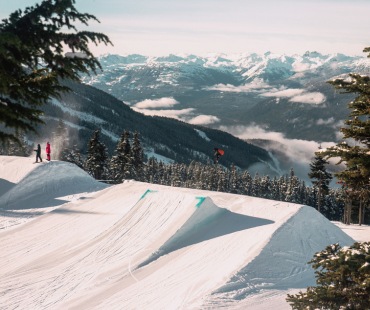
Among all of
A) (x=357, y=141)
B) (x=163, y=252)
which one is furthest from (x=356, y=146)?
(x=163, y=252)

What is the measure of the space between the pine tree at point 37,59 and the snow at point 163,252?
904cm

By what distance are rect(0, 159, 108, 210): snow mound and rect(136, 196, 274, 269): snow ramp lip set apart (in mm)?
14475

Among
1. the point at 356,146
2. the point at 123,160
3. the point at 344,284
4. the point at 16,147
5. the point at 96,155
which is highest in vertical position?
the point at 16,147

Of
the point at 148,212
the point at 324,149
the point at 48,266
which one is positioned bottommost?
the point at 48,266

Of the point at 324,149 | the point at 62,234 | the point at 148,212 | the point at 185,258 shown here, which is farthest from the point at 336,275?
the point at 62,234

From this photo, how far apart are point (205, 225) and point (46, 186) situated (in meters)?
18.9

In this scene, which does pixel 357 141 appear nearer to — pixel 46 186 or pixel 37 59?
pixel 37 59

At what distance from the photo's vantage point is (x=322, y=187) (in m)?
53.3

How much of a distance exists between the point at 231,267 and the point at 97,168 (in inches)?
1692

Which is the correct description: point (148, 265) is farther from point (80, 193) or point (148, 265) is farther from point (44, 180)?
point (44, 180)

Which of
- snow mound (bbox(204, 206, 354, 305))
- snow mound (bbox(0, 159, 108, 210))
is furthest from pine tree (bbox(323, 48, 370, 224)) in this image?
snow mound (bbox(0, 159, 108, 210))

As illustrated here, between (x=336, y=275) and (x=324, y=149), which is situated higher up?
(x=324, y=149)

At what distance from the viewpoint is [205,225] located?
20.3 m

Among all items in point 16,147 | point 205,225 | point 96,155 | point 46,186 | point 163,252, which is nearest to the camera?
point 163,252
